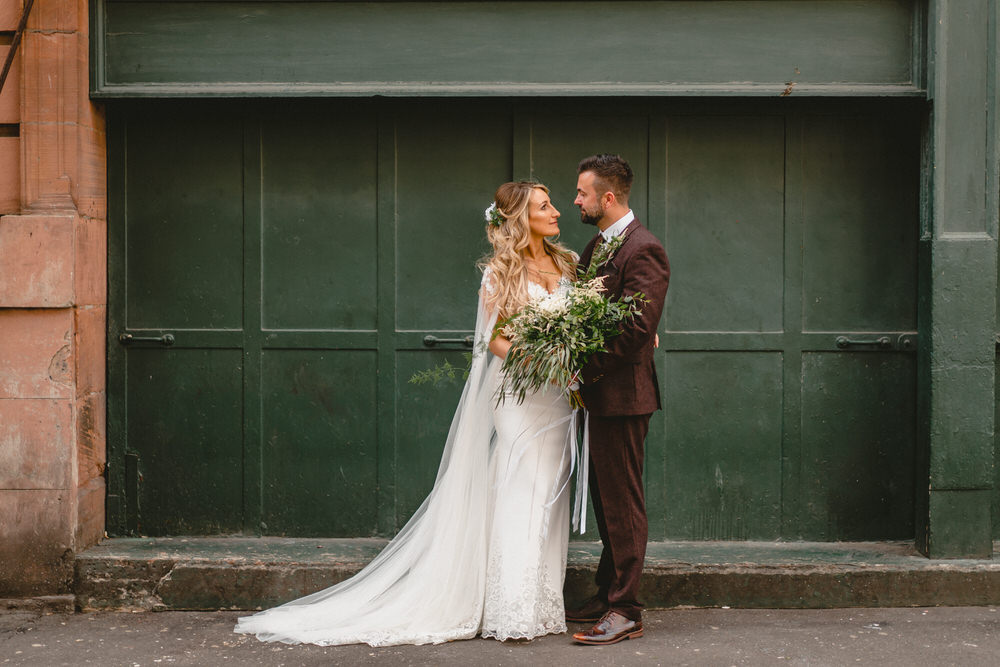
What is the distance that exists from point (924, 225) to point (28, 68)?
5080 mm

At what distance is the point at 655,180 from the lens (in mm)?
6004

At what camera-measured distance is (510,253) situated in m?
5.06

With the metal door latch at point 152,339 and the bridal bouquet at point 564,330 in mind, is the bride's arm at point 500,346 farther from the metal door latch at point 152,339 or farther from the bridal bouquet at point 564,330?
the metal door latch at point 152,339

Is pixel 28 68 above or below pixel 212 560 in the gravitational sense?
above

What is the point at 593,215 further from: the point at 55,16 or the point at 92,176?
the point at 55,16

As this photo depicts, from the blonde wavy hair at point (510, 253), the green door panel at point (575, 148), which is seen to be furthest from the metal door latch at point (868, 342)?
the blonde wavy hair at point (510, 253)

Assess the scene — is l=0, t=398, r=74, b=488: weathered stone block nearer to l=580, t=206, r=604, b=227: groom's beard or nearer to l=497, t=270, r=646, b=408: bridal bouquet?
l=497, t=270, r=646, b=408: bridal bouquet

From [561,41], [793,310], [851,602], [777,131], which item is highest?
[561,41]

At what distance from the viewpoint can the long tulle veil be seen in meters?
5.05

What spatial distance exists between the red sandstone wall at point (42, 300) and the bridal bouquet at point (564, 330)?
261 cm

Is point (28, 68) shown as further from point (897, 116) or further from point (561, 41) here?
point (897, 116)

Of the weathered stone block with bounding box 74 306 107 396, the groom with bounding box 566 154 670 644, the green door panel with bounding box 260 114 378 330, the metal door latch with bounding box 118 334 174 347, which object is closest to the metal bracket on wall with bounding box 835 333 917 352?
the groom with bounding box 566 154 670 644

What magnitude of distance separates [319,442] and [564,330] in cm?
211

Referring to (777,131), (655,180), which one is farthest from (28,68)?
(777,131)
